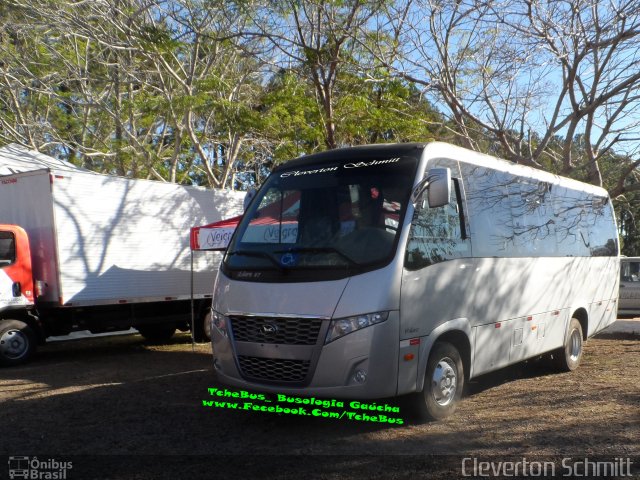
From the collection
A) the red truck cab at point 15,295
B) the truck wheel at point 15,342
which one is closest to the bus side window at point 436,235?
the red truck cab at point 15,295

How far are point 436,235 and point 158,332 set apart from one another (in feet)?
28.6

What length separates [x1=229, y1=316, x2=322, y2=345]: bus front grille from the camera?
5816mm

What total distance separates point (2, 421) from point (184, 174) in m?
15.0

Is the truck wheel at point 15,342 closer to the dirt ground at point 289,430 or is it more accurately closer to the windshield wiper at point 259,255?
the dirt ground at point 289,430

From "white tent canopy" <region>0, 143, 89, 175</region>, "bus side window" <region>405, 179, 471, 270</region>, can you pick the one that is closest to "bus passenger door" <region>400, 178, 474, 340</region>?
"bus side window" <region>405, 179, 471, 270</region>

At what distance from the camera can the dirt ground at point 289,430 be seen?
532 centimetres

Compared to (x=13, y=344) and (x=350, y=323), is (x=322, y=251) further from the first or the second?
(x=13, y=344)

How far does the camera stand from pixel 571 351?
9484 mm

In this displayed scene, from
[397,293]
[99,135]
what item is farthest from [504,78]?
[99,135]

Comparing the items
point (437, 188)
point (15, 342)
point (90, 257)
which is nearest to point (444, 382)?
point (437, 188)

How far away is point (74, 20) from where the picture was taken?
15062 millimetres

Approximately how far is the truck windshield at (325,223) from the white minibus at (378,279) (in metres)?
0.01

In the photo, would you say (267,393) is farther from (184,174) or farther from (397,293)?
(184,174)

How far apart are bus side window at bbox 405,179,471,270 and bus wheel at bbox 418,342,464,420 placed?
0.92 m
